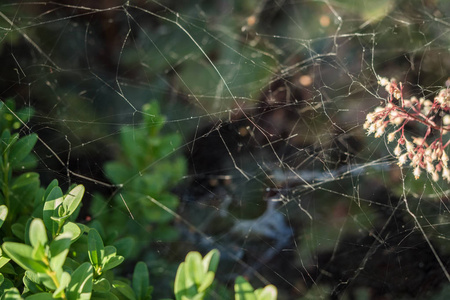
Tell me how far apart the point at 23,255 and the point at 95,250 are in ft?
0.32

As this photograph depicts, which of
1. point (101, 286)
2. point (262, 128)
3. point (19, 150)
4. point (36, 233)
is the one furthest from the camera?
point (262, 128)

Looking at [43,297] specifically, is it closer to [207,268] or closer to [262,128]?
[207,268]

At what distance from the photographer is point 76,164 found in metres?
0.85

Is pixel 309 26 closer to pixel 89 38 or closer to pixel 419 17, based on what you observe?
pixel 419 17

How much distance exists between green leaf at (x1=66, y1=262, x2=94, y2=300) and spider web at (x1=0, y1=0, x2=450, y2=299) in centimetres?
33

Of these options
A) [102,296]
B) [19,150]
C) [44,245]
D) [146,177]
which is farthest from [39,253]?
[146,177]

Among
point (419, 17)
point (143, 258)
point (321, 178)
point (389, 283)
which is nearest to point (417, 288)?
point (389, 283)

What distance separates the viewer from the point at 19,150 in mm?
714

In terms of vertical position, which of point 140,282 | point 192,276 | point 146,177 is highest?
point 192,276

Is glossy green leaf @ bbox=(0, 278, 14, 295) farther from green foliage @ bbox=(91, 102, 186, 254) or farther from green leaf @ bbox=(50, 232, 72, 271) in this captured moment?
green foliage @ bbox=(91, 102, 186, 254)

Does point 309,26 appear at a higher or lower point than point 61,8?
lower

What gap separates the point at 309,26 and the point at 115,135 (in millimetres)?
574

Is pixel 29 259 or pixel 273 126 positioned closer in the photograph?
pixel 29 259

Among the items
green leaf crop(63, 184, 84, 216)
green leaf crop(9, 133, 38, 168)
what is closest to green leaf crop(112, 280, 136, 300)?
green leaf crop(63, 184, 84, 216)
